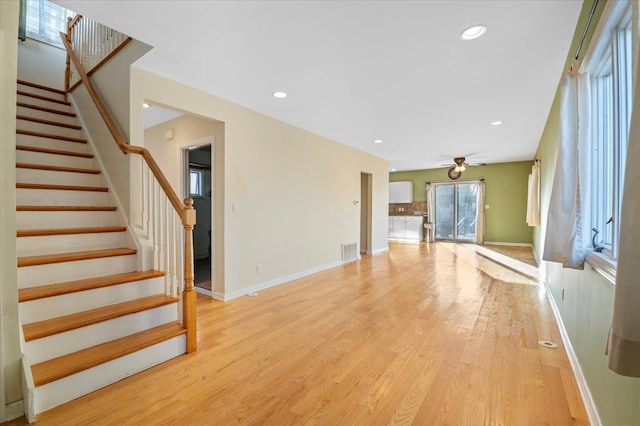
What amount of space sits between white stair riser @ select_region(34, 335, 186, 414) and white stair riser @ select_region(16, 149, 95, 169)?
242 cm

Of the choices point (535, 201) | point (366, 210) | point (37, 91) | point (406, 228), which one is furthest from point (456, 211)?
point (37, 91)

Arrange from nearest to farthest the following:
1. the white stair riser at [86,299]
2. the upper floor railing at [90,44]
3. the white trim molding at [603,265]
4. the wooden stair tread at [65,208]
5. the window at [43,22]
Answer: the white trim molding at [603,265] → the white stair riser at [86,299] → the wooden stair tread at [65,208] → the upper floor railing at [90,44] → the window at [43,22]

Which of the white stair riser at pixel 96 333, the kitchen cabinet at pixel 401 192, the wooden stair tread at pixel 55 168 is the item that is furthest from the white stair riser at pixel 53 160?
the kitchen cabinet at pixel 401 192

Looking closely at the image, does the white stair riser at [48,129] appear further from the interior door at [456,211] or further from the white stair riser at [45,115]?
the interior door at [456,211]

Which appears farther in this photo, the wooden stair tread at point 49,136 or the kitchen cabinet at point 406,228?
the kitchen cabinet at point 406,228

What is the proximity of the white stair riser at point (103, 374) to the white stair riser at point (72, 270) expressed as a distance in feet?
2.79

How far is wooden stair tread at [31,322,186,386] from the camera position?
1.67 m

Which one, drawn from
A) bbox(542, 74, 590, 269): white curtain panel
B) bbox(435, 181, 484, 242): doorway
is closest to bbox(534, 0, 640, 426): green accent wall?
bbox(542, 74, 590, 269): white curtain panel

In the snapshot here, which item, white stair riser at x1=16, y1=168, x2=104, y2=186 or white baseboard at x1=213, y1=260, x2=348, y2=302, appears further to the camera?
white baseboard at x1=213, y1=260, x2=348, y2=302

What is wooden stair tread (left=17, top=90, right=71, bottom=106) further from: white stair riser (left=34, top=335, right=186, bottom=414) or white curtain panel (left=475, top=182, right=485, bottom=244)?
white curtain panel (left=475, top=182, right=485, bottom=244)

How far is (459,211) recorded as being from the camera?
973cm

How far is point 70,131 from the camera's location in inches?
140

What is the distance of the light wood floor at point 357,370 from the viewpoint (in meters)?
1.63

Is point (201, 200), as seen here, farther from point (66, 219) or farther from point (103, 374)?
point (103, 374)
